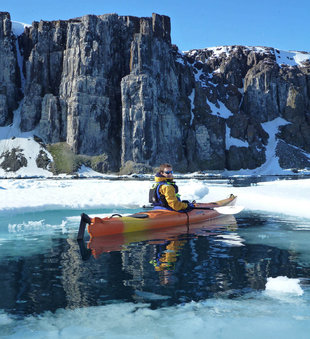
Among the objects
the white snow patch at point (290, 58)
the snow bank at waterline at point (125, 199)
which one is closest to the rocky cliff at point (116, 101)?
the white snow patch at point (290, 58)

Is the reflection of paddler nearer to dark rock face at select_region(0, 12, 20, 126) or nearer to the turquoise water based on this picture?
the turquoise water

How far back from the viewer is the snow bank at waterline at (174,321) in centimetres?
475

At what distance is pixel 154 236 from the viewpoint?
11984 millimetres

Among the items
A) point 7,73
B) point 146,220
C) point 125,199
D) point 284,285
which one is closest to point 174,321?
point 284,285

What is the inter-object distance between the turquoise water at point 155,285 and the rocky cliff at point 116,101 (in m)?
89.4

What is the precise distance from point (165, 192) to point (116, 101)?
9932cm

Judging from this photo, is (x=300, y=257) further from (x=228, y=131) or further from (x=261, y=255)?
(x=228, y=131)

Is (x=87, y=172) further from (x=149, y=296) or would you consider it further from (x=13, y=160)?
(x=149, y=296)

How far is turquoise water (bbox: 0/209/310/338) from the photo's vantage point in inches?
195

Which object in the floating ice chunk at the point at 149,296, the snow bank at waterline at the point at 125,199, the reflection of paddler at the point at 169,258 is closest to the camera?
the floating ice chunk at the point at 149,296

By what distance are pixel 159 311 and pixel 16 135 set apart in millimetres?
112415

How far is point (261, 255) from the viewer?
359 inches

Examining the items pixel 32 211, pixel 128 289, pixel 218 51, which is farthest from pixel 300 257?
pixel 218 51

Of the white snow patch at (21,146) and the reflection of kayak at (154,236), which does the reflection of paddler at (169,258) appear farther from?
the white snow patch at (21,146)
